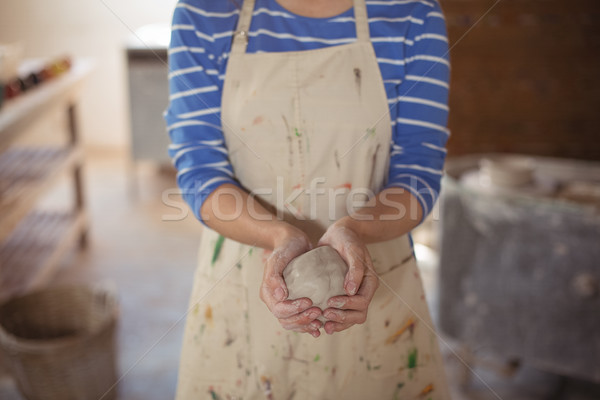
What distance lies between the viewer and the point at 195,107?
2.79 ft

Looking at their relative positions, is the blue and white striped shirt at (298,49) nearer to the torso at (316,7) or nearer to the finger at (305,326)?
the torso at (316,7)

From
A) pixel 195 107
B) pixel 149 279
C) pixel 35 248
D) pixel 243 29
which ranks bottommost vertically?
pixel 149 279

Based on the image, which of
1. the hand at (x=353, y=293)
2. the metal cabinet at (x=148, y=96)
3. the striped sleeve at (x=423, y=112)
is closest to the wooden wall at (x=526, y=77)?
the metal cabinet at (x=148, y=96)

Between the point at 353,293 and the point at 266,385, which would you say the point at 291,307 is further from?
the point at 266,385

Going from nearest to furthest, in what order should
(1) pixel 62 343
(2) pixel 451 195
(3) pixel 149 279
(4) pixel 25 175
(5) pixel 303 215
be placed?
(5) pixel 303 215 < (1) pixel 62 343 < (2) pixel 451 195 < (4) pixel 25 175 < (3) pixel 149 279

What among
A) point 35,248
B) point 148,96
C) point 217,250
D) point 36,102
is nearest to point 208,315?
point 217,250

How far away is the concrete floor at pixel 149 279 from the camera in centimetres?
189

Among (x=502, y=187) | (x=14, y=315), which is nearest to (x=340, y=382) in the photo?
(x=502, y=187)

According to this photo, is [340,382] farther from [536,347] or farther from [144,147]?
[144,147]

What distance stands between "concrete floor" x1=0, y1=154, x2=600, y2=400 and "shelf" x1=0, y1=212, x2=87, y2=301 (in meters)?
0.20

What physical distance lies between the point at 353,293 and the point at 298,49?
1.37 feet

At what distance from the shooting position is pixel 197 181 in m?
0.86

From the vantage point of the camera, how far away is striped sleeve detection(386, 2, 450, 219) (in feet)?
2.85

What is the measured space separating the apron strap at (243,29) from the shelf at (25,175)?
4.22 ft
